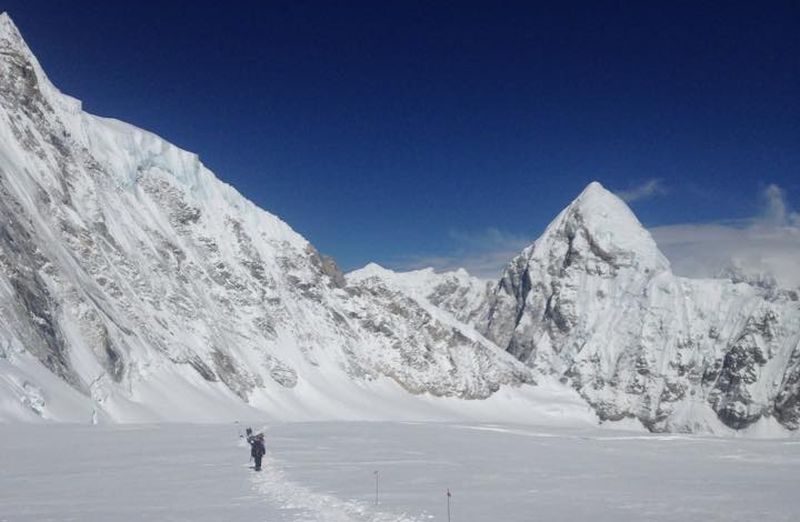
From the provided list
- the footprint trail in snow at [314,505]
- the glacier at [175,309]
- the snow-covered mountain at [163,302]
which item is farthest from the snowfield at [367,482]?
the glacier at [175,309]

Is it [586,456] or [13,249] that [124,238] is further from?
[586,456]

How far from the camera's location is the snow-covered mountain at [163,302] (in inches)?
3147

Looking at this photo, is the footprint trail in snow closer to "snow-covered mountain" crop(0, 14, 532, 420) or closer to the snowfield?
the snowfield

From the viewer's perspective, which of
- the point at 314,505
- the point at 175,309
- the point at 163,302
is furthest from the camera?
the point at 175,309

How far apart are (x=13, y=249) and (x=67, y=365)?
13.0 metres

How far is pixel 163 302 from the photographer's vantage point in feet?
389

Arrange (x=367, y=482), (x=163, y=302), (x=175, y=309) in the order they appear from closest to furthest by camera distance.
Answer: (x=367, y=482)
(x=163, y=302)
(x=175, y=309)

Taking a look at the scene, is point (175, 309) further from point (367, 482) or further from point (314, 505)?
point (314, 505)

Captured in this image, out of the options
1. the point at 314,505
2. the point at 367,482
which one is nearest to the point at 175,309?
the point at 367,482

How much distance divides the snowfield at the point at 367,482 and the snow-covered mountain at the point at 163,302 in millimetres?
25808

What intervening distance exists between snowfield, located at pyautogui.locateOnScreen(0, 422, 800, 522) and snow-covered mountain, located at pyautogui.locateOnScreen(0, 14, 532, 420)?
2581 centimetres

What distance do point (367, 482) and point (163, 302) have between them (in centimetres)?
10153

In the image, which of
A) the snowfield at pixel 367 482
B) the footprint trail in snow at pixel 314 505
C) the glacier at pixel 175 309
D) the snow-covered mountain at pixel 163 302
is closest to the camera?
the footprint trail in snow at pixel 314 505

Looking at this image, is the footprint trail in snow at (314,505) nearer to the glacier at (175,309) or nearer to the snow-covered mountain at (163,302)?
the snow-covered mountain at (163,302)
